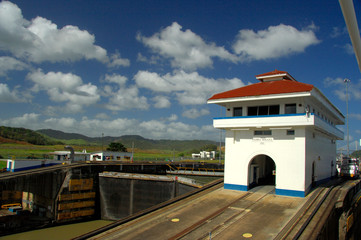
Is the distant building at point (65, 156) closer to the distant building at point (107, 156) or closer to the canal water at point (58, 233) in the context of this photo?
the distant building at point (107, 156)

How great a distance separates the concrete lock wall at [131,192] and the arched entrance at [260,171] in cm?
539

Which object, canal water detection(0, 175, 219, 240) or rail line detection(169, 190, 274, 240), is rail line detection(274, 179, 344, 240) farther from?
Result: canal water detection(0, 175, 219, 240)

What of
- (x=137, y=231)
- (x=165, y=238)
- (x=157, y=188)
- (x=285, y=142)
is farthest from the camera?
(x=157, y=188)

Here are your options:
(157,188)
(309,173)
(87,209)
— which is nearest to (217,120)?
(309,173)

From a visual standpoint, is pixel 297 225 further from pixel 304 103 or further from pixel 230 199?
pixel 304 103

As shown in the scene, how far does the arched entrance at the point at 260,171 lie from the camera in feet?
62.5

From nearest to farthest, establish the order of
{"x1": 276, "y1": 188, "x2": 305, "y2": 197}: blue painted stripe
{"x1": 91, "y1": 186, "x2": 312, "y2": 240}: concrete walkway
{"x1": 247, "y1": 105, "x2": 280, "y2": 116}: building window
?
1. {"x1": 91, "y1": 186, "x2": 312, "y2": 240}: concrete walkway
2. {"x1": 276, "y1": 188, "x2": 305, "y2": 197}: blue painted stripe
3. {"x1": 247, "y1": 105, "x2": 280, "y2": 116}: building window

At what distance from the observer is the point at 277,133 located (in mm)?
17344

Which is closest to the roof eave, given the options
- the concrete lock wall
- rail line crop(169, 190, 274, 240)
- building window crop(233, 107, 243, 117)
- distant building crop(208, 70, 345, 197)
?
distant building crop(208, 70, 345, 197)

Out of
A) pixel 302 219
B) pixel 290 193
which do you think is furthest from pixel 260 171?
pixel 302 219

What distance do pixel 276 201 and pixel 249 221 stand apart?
3993 mm

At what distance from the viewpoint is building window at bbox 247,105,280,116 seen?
18.0 m

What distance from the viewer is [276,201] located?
1540 centimetres

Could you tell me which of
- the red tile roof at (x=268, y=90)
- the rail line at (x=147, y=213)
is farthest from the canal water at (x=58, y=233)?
the red tile roof at (x=268, y=90)
